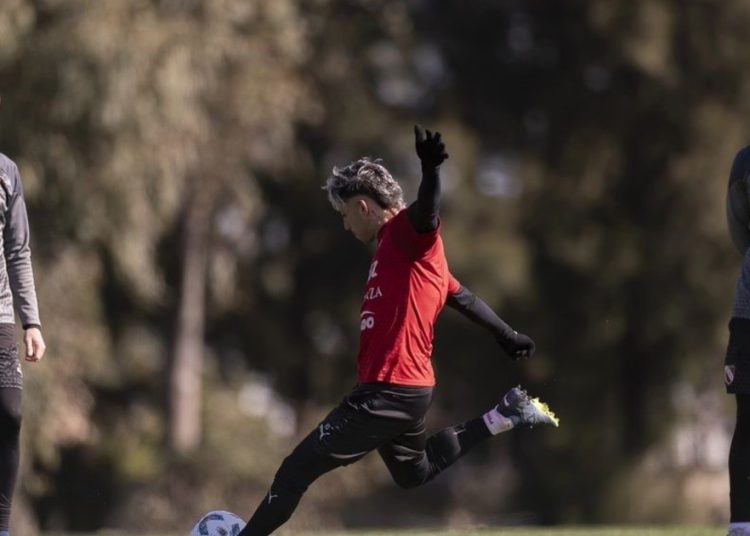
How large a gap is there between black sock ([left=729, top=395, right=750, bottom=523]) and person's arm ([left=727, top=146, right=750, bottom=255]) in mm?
755

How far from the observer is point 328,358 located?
97.4 ft

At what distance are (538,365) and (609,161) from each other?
352cm

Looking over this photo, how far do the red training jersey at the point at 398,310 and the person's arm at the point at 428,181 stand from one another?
13cm

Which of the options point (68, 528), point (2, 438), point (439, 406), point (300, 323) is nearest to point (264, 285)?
point (300, 323)

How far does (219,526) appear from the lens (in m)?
7.56

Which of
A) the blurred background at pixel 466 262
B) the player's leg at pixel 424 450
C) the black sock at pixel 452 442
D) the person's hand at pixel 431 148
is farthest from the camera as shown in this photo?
the blurred background at pixel 466 262

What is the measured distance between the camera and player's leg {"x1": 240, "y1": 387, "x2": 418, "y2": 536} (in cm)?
695

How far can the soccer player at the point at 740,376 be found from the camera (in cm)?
706

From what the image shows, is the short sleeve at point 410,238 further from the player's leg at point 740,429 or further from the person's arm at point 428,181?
the player's leg at point 740,429

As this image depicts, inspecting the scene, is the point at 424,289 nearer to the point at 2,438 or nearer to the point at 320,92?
the point at 2,438

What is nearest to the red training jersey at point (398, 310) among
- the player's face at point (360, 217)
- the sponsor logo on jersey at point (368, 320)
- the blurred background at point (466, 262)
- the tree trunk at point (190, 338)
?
the sponsor logo on jersey at point (368, 320)

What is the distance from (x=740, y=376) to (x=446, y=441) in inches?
52.7

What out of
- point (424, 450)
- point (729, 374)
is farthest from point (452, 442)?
point (729, 374)

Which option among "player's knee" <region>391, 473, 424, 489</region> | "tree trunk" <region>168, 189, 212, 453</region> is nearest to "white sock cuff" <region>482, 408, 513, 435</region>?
"player's knee" <region>391, 473, 424, 489</region>
